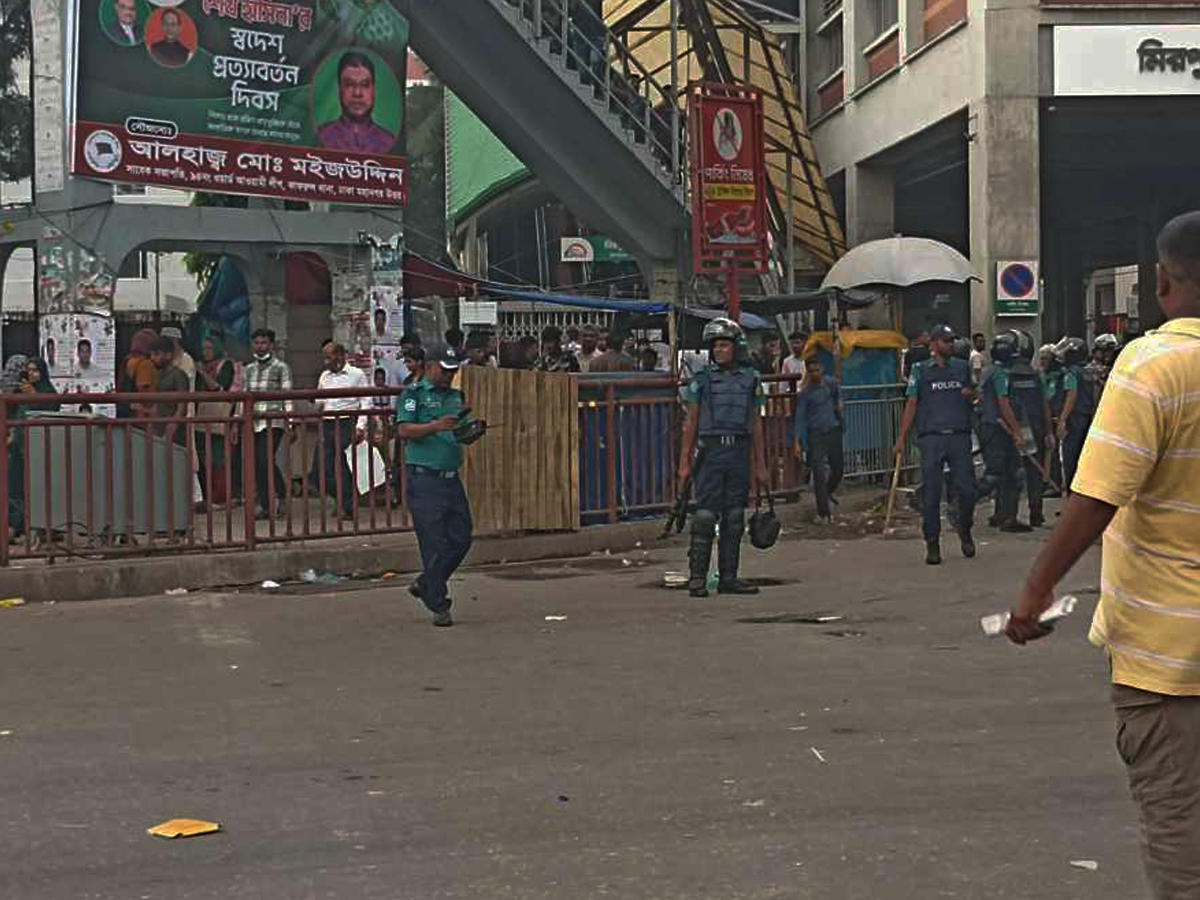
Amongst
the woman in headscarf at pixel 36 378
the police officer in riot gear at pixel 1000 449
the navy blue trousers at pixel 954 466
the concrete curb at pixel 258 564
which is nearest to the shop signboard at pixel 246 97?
the woman in headscarf at pixel 36 378

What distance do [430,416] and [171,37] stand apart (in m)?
8.86

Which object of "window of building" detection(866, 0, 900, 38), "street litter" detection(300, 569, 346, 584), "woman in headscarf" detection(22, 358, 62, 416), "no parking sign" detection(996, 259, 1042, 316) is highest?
"window of building" detection(866, 0, 900, 38)

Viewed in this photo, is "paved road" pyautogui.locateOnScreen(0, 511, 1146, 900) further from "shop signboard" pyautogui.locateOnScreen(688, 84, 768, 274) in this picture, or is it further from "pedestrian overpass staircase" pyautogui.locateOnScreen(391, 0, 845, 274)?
"pedestrian overpass staircase" pyautogui.locateOnScreen(391, 0, 845, 274)

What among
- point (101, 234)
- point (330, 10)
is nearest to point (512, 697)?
point (101, 234)

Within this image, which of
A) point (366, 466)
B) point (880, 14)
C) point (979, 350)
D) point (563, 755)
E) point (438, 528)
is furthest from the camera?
point (880, 14)

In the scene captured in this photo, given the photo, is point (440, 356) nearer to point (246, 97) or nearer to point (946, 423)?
point (946, 423)

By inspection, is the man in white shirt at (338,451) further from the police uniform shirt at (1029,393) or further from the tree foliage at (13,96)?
the tree foliage at (13,96)

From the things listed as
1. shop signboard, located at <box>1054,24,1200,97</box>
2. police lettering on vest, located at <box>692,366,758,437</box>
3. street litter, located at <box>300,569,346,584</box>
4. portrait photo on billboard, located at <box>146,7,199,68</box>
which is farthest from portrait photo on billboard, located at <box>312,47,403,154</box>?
shop signboard, located at <box>1054,24,1200,97</box>

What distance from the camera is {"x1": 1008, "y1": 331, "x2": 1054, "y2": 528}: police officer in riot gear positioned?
16.3 meters

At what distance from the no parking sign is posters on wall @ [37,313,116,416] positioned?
43.3ft

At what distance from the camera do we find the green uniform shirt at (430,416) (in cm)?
1039

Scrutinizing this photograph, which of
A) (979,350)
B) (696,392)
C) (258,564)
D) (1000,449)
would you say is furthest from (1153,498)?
(979,350)

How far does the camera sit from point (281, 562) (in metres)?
12.5

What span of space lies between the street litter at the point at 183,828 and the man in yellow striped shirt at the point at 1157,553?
9.60 ft
